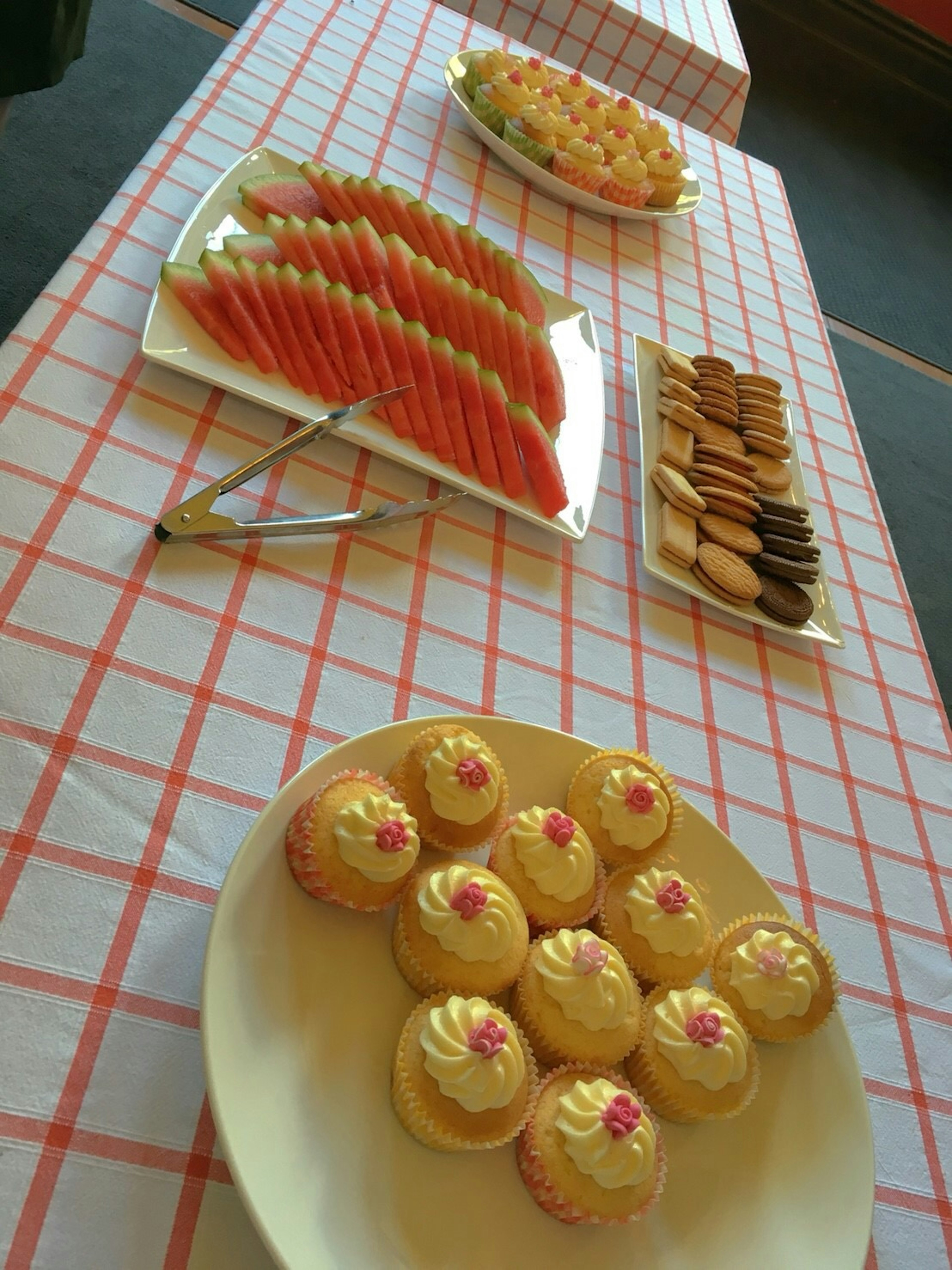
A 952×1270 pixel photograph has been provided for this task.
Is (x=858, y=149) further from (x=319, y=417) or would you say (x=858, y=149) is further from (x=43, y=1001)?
(x=43, y=1001)

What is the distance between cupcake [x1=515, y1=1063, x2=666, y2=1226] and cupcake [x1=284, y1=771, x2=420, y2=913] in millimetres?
193

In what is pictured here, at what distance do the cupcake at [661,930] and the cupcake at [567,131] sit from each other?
1319mm

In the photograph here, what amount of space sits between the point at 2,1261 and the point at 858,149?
528 centimetres

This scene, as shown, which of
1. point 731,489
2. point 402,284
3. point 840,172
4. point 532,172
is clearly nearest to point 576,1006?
point 731,489

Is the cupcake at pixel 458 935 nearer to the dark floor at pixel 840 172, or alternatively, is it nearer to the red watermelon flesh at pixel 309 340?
the red watermelon flesh at pixel 309 340

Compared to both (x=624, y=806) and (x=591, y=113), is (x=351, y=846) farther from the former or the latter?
(x=591, y=113)

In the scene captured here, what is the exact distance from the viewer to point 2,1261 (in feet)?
1.71

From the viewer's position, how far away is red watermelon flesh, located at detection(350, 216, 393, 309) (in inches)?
43.7

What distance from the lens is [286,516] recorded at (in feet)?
3.07

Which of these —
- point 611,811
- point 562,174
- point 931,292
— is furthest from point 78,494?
point 931,292

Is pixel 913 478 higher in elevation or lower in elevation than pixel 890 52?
lower

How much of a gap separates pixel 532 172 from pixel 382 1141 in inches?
57.1

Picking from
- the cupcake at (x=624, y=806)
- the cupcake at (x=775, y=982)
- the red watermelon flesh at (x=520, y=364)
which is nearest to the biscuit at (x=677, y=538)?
the red watermelon flesh at (x=520, y=364)

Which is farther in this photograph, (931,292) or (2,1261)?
(931,292)
